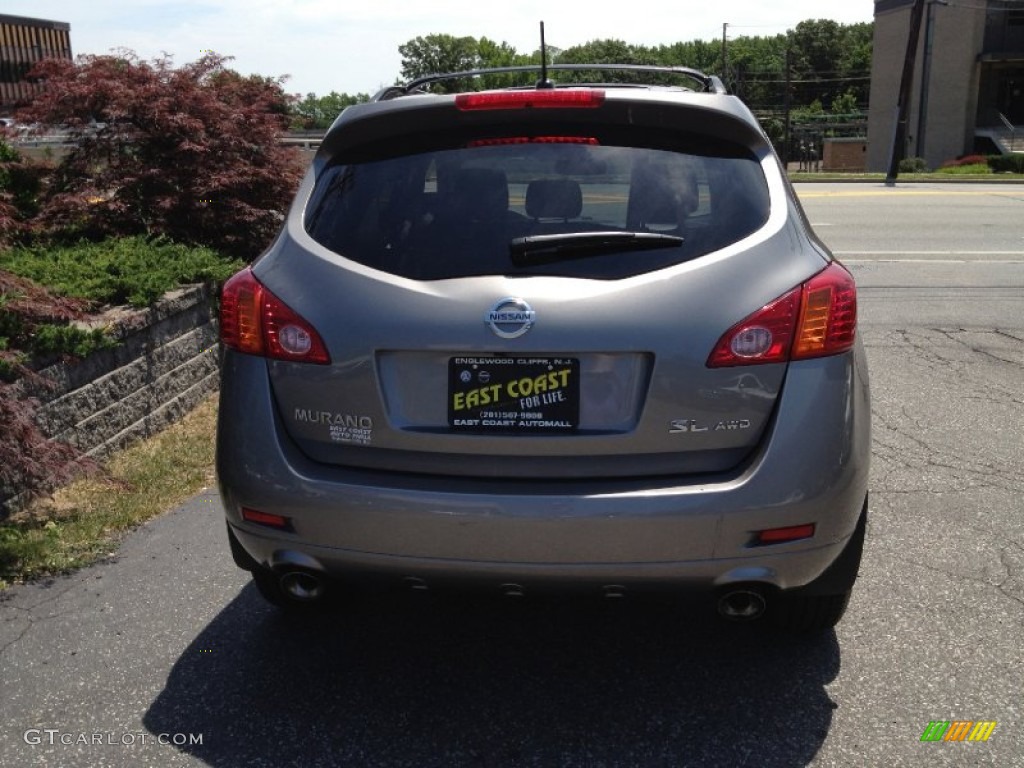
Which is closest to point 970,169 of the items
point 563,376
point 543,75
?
point 543,75

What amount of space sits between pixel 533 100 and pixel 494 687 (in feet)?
5.95

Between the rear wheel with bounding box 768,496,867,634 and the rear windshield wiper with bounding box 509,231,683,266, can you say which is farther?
the rear wheel with bounding box 768,496,867,634

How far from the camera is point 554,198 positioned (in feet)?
10.1

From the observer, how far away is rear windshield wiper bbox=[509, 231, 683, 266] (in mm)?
2879

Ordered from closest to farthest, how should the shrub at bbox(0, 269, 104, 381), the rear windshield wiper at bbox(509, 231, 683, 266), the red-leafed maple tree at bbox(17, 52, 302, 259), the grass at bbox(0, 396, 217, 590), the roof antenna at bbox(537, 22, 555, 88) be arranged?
the rear windshield wiper at bbox(509, 231, 683, 266) → the roof antenna at bbox(537, 22, 555, 88) → the grass at bbox(0, 396, 217, 590) → the shrub at bbox(0, 269, 104, 381) → the red-leafed maple tree at bbox(17, 52, 302, 259)

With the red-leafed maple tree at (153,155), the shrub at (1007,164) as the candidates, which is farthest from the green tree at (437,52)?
the red-leafed maple tree at (153,155)

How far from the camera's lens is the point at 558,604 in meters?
3.81

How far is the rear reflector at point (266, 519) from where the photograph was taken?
2.94 m

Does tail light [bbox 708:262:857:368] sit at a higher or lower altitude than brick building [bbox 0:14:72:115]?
lower

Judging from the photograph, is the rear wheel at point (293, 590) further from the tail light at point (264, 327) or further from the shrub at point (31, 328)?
the shrub at point (31, 328)

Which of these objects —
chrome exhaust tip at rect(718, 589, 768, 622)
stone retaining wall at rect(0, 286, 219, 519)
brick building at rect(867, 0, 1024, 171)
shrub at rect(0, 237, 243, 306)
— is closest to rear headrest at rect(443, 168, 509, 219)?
chrome exhaust tip at rect(718, 589, 768, 622)

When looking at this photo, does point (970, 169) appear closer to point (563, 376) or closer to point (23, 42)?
point (23, 42)

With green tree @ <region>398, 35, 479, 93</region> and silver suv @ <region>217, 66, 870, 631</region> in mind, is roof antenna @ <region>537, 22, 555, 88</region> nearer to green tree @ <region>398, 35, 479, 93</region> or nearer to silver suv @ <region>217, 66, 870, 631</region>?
silver suv @ <region>217, 66, 870, 631</region>

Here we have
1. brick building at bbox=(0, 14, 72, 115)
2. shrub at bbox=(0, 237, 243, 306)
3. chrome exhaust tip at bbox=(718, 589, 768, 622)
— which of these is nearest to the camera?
chrome exhaust tip at bbox=(718, 589, 768, 622)
